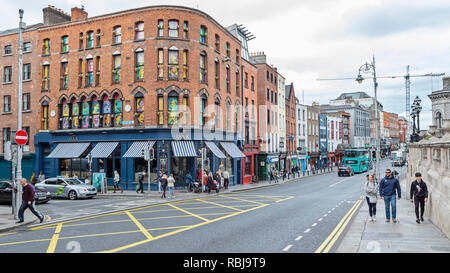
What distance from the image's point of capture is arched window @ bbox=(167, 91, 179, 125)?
30633 millimetres

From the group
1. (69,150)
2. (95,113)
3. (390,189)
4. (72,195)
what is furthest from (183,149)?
(390,189)

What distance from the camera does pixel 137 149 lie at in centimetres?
3039

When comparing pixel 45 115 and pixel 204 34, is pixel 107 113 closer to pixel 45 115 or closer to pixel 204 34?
pixel 45 115

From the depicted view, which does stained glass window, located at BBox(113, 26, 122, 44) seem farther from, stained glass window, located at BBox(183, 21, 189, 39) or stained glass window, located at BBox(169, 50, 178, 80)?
stained glass window, located at BBox(183, 21, 189, 39)

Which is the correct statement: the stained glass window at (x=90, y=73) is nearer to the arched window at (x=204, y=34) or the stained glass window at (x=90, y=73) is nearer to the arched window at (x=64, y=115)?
the arched window at (x=64, y=115)

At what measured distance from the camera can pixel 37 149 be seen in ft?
119

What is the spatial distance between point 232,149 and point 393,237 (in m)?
26.4

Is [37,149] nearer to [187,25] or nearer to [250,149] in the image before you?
[187,25]

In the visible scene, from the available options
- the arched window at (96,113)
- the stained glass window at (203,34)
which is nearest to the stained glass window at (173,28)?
the stained glass window at (203,34)

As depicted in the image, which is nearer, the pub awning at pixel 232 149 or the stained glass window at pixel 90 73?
the stained glass window at pixel 90 73

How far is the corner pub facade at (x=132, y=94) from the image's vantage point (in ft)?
101

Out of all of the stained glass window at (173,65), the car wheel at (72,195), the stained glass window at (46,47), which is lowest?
the car wheel at (72,195)
